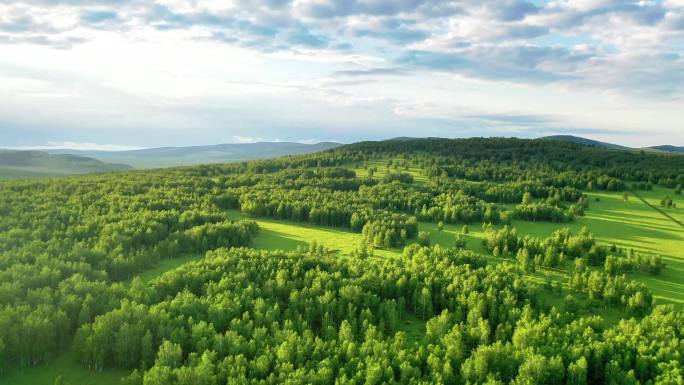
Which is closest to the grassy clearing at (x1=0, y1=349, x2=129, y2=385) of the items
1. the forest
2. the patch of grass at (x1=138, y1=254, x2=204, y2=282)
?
the forest

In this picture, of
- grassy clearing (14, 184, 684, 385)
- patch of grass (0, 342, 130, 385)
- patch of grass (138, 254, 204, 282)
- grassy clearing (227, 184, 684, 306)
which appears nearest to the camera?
patch of grass (0, 342, 130, 385)

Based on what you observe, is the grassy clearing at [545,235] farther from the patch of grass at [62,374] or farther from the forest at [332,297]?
the forest at [332,297]

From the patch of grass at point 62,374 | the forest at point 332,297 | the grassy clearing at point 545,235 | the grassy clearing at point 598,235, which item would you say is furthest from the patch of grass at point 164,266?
the patch of grass at point 62,374

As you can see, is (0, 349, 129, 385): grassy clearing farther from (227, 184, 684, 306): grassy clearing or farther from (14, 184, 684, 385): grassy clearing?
(227, 184, 684, 306): grassy clearing

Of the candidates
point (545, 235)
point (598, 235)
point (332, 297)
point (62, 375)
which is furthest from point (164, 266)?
point (598, 235)

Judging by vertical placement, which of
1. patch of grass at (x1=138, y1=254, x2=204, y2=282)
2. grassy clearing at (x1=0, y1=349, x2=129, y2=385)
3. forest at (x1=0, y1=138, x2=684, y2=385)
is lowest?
grassy clearing at (x1=0, y1=349, x2=129, y2=385)

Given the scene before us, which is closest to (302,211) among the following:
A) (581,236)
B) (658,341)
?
(581,236)

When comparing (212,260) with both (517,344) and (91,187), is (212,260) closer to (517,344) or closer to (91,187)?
(517,344)

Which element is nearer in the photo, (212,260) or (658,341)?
(658,341)
